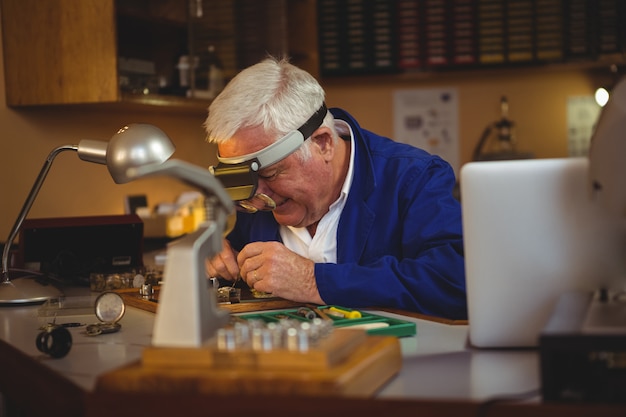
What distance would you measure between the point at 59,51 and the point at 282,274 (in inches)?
62.4

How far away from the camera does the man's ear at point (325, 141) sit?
2.37 meters

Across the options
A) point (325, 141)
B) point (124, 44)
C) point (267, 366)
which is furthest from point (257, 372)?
point (124, 44)

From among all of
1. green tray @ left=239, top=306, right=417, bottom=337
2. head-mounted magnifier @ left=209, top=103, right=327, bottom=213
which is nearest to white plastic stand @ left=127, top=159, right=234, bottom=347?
green tray @ left=239, top=306, right=417, bottom=337

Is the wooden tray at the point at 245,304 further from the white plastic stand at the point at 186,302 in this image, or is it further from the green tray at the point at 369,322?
the white plastic stand at the point at 186,302

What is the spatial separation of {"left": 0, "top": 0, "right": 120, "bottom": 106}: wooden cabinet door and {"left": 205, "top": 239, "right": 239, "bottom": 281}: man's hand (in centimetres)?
105

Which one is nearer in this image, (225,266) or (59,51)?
(225,266)

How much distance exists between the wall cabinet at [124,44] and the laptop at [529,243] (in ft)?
6.39

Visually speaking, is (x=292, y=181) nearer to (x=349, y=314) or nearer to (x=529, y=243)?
(x=349, y=314)

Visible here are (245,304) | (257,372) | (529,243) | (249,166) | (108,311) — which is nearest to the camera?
(257,372)

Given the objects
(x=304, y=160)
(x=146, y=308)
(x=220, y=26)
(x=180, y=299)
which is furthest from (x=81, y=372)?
(x=220, y=26)

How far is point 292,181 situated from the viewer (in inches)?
92.0

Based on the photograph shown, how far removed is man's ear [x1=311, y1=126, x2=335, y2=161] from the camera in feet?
7.77

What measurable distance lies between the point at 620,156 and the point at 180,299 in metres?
0.67

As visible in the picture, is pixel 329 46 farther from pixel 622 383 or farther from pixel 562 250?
pixel 622 383
